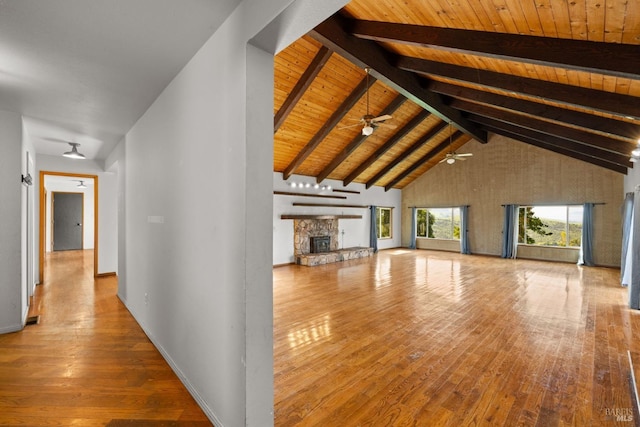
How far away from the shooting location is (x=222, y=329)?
1804 millimetres

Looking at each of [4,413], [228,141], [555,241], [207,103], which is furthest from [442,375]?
[555,241]

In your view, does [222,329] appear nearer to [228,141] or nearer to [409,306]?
[228,141]

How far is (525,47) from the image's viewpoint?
3111 millimetres

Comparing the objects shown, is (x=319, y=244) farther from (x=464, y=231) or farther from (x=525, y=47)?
(x=525, y=47)

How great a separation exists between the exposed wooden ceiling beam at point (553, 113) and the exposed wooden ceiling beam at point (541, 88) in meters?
1.06

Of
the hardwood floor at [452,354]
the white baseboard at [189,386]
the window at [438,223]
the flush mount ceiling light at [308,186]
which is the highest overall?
the flush mount ceiling light at [308,186]

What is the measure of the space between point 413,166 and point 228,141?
10.6 m

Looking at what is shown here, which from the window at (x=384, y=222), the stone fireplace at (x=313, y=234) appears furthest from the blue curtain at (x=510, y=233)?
the stone fireplace at (x=313, y=234)

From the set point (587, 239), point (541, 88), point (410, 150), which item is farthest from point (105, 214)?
point (587, 239)

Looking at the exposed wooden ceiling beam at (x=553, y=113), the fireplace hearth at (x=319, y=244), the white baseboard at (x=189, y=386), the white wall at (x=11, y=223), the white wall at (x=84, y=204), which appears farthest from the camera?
the white wall at (x=84, y=204)

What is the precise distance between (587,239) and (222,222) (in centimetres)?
1100

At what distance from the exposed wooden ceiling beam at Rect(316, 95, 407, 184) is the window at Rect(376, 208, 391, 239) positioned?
393 centimetres

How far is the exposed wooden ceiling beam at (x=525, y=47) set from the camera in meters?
2.66

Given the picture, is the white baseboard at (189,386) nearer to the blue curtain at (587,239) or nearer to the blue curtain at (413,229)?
the blue curtain at (587,239)
